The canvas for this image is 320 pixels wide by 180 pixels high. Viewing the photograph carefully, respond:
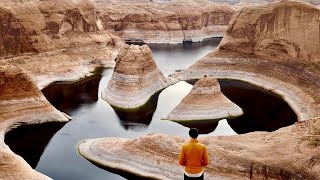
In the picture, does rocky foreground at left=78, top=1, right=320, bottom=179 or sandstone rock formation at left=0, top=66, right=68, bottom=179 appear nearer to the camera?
rocky foreground at left=78, top=1, right=320, bottom=179

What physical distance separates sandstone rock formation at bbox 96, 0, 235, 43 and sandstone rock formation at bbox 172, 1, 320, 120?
81.7 feet

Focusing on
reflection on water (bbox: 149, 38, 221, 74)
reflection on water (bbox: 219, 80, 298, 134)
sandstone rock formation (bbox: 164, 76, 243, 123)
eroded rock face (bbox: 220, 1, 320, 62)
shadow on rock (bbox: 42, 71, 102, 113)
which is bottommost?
reflection on water (bbox: 149, 38, 221, 74)

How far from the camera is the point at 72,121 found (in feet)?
101

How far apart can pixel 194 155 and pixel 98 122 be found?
19.8 meters

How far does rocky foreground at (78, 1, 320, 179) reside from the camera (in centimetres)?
1922

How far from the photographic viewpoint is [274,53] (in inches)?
1672

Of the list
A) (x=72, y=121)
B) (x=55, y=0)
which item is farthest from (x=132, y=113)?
(x=55, y=0)

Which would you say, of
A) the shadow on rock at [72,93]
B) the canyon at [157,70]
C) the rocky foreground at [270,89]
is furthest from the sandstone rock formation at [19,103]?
the rocky foreground at [270,89]

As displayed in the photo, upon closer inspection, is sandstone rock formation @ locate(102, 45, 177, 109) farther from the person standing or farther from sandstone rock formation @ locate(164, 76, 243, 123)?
the person standing

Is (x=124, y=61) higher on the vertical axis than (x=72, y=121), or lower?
higher

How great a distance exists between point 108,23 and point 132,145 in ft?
164

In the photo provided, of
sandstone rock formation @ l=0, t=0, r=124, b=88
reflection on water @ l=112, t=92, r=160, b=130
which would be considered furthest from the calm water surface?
sandstone rock formation @ l=0, t=0, r=124, b=88

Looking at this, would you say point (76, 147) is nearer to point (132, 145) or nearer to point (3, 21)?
point (132, 145)

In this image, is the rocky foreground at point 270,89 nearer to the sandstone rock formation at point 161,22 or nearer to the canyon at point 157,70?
the canyon at point 157,70
